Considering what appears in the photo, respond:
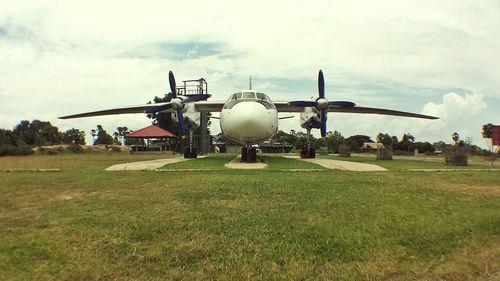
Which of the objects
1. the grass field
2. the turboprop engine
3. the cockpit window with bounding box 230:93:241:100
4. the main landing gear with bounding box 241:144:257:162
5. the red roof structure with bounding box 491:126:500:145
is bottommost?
the grass field

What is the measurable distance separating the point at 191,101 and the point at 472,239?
80.7 feet

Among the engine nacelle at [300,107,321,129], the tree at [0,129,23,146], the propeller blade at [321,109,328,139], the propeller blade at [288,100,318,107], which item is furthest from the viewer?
the tree at [0,129,23,146]

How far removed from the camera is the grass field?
462 cm

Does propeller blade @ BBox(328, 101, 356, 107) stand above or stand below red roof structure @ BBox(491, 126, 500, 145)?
above

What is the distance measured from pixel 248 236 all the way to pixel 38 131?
9729 centimetres

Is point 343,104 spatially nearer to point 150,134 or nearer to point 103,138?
point 150,134

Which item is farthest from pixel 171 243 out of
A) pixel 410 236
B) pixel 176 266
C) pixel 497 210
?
pixel 497 210

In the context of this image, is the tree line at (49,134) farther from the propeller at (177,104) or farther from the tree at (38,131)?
the propeller at (177,104)

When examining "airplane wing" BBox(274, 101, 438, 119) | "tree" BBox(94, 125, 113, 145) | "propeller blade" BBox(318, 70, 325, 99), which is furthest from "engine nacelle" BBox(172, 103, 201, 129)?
"tree" BBox(94, 125, 113, 145)

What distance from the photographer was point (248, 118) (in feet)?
62.7

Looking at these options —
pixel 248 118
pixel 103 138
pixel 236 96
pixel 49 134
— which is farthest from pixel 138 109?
pixel 103 138

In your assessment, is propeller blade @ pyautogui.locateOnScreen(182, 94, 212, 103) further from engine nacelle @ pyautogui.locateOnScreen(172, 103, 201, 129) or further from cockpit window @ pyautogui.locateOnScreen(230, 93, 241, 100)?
cockpit window @ pyautogui.locateOnScreen(230, 93, 241, 100)

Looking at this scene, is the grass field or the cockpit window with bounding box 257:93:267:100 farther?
the cockpit window with bounding box 257:93:267:100

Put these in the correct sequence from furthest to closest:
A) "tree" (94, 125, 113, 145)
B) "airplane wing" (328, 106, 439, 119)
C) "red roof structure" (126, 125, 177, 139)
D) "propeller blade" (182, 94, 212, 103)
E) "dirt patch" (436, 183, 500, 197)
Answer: "tree" (94, 125, 113, 145)
"red roof structure" (126, 125, 177, 139)
"airplane wing" (328, 106, 439, 119)
"propeller blade" (182, 94, 212, 103)
"dirt patch" (436, 183, 500, 197)
